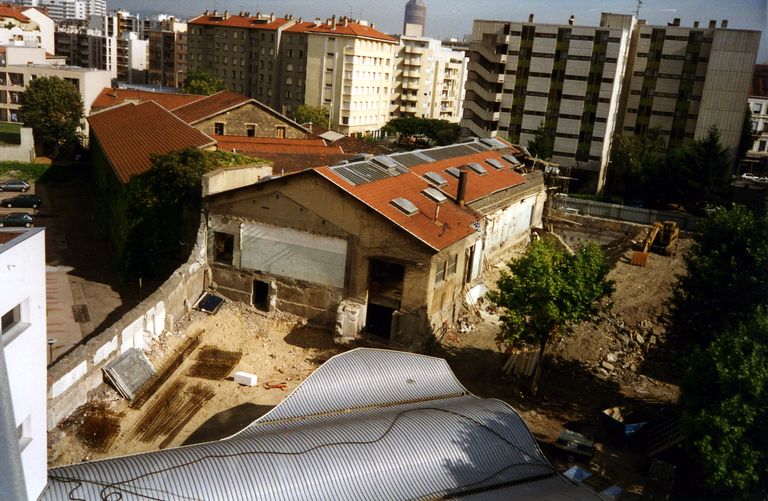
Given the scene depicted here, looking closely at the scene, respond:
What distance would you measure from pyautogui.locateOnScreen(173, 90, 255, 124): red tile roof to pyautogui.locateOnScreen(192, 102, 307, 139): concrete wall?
1.04 feet

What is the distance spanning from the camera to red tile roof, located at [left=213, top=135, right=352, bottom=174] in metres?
39.8

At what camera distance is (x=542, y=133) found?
6200 centimetres

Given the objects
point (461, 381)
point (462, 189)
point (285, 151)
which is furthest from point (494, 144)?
point (461, 381)

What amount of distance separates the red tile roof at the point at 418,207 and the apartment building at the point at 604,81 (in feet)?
136

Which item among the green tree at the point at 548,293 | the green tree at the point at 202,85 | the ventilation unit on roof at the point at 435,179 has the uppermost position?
the green tree at the point at 202,85

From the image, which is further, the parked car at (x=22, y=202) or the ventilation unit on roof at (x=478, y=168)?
the parked car at (x=22, y=202)

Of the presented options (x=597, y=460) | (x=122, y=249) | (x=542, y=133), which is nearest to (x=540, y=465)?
(x=597, y=460)

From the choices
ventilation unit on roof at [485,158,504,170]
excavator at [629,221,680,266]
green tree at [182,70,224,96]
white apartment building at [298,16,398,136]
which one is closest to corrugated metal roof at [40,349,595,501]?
ventilation unit on roof at [485,158,504,170]

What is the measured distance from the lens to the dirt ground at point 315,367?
18.2 meters

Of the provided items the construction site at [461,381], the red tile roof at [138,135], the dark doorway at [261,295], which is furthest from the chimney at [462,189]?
the red tile roof at [138,135]

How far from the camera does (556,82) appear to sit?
66062 mm

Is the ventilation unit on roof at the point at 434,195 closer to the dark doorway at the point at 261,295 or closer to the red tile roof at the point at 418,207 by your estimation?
the red tile roof at the point at 418,207

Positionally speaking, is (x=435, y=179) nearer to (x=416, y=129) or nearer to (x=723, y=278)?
(x=723, y=278)

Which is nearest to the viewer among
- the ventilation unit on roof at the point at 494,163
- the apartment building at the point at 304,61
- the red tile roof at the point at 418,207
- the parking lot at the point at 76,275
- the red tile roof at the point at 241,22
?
the red tile roof at the point at 418,207
